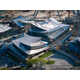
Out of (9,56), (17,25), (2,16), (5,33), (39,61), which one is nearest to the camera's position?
(39,61)

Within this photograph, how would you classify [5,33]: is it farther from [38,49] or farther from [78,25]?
[78,25]

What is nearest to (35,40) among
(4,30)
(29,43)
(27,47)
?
(29,43)

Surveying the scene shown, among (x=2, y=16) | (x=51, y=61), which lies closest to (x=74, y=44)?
(x=51, y=61)

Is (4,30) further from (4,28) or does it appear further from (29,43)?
(29,43)

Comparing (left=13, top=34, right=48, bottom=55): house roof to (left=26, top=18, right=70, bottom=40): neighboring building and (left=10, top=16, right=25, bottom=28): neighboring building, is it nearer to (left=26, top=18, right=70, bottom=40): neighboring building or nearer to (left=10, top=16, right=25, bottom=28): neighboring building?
(left=26, top=18, right=70, bottom=40): neighboring building

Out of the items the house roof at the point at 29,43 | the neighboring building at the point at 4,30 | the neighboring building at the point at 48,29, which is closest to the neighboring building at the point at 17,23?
the neighboring building at the point at 4,30

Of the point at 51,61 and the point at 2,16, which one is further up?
the point at 2,16

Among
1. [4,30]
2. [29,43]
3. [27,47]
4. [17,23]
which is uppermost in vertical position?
[17,23]

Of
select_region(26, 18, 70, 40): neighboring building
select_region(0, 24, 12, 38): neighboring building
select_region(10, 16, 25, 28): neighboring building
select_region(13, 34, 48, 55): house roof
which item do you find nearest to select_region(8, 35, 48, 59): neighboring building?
select_region(13, 34, 48, 55): house roof
